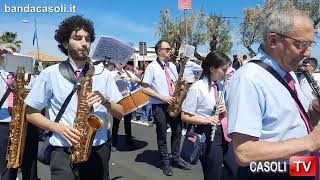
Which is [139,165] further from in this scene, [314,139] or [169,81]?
[314,139]

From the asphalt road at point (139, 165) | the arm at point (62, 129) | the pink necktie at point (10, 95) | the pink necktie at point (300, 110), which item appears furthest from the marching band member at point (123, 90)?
the pink necktie at point (300, 110)

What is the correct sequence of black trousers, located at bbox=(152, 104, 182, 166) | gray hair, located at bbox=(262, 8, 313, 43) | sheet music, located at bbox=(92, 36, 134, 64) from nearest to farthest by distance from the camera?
gray hair, located at bbox=(262, 8, 313, 43)
sheet music, located at bbox=(92, 36, 134, 64)
black trousers, located at bbox=(152, 104, 182, 166)

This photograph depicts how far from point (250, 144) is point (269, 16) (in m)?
0.71

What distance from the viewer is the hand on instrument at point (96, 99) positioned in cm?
344

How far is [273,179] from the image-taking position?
2.47m

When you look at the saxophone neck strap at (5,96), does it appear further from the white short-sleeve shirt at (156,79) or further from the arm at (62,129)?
the white short-sleeve shirt at (156,79)

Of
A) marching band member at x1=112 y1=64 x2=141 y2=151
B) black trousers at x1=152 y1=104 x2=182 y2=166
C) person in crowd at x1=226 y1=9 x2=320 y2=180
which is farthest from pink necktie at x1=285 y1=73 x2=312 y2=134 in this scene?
marching band member at x1=112 y1=64 x2=141 y2=151

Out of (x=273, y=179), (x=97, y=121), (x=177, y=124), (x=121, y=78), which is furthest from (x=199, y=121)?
(x=121, y=78)

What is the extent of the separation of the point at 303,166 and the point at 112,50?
223 cm

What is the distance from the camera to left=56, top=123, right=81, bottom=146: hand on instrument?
3.33 metres

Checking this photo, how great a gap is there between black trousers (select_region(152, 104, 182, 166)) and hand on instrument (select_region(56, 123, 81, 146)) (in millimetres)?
3667

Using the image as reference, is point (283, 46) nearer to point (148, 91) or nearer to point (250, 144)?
point (250, 144)

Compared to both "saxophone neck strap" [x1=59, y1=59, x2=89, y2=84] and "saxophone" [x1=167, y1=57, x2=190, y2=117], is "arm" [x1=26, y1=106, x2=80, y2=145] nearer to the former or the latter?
"saxophone neck strap" [x1=59, y1=59, x2=89, y2=84]

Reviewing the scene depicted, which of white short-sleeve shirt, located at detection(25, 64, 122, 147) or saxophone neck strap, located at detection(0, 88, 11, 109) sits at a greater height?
white short-sleeve shirt, located at detection(25, 64, 122, 147)
